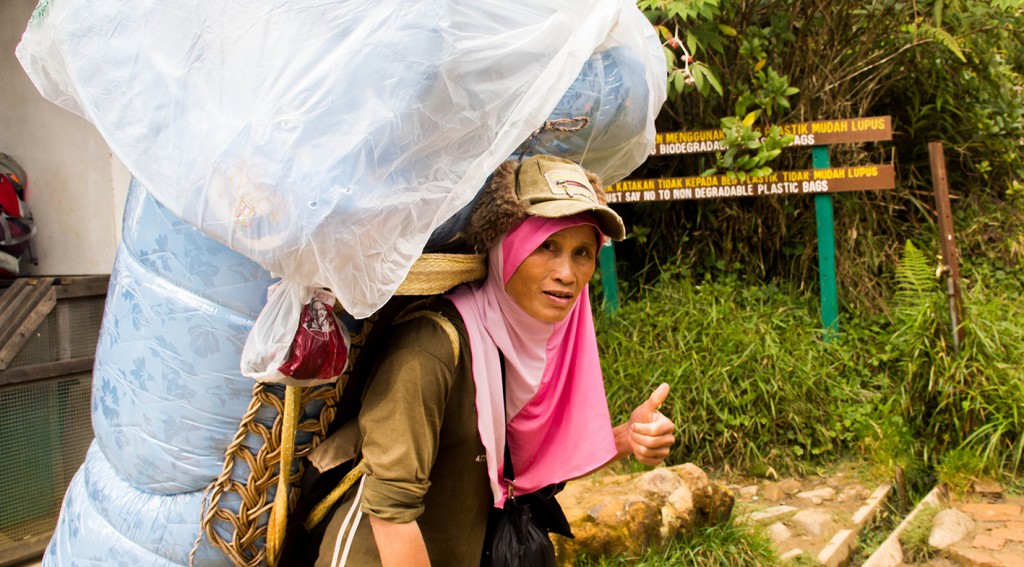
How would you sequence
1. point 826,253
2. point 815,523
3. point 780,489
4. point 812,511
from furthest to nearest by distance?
point 826,253 → point 780,489 → point 812,511 → point 815,523

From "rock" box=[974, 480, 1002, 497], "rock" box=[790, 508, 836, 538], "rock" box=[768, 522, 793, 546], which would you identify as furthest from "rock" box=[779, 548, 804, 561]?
"rock" box=[974, 480, 1002, 497]

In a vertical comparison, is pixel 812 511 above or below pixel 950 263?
below

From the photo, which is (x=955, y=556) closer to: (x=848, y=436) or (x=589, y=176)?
(x=848, y=436)

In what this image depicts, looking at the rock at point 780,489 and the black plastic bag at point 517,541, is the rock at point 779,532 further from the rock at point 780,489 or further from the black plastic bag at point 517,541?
the black plastic bag at point 517,541

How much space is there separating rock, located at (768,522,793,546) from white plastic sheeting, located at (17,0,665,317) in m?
2.92

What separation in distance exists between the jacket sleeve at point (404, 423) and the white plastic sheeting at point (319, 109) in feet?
0.69

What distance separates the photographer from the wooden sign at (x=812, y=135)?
4.93 m

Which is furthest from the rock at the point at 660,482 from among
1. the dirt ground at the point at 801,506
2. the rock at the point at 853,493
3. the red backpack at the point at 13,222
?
the red backpack at the point at 13,222

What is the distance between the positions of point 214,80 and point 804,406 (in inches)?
156

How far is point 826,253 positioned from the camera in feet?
16.8

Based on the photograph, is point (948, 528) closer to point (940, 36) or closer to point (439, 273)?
point (940, 36)

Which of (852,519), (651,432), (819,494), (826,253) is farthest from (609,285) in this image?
(651,432)

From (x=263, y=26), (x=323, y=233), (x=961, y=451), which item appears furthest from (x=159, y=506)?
(x=961, y=451)

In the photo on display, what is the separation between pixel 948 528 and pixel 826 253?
1750 millimetres
